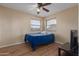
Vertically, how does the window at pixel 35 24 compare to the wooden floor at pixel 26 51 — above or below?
above

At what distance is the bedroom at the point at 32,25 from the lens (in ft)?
3.59

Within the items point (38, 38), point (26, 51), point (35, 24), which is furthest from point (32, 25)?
point (26, 51)

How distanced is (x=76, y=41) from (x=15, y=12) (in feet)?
3.57

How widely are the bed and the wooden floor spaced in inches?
3.0

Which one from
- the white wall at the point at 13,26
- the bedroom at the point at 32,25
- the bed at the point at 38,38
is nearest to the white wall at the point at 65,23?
the bedroom at the point at 32,25

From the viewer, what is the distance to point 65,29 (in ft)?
3.78

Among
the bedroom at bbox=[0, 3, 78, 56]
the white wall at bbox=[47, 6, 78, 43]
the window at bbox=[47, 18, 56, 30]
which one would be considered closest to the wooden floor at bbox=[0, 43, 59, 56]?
the bedroom at bbox=[0, 3, 78, 56]

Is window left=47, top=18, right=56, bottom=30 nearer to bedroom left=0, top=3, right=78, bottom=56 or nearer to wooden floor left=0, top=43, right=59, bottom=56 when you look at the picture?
bedroom left=0, top=3, right=78, bottom=56

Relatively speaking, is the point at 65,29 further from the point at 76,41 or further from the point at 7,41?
the point at 7,41

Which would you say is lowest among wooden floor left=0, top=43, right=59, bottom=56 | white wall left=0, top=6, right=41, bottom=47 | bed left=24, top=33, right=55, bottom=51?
wooden floor left=0, top=43, right=59, bottom=56

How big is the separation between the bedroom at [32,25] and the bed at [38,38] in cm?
6

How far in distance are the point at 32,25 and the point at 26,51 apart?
0.46 meters

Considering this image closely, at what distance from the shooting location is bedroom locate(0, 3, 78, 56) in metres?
1.10

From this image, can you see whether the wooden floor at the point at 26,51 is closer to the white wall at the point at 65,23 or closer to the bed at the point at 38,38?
the bed at the point at 38,38
